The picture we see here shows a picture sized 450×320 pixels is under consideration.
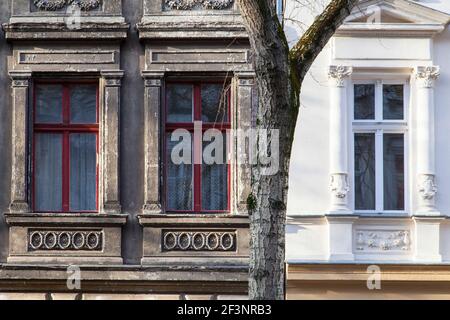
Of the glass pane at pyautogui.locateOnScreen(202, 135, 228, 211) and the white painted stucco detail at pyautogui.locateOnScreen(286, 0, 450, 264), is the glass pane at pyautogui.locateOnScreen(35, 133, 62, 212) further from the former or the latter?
the white painted stucco detail at pyautogui.locateOnScreen(286, 0, 450, 264)

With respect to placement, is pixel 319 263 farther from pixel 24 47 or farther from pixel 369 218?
pixel 24 47

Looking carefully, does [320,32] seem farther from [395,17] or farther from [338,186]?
[395,17]

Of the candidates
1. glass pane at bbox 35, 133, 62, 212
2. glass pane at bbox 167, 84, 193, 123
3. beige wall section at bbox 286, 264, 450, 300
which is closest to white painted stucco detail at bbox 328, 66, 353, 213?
beige wall section at bbox 286, 264, 450, 300

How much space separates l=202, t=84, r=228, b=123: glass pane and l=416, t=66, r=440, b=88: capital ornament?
9.64 ft

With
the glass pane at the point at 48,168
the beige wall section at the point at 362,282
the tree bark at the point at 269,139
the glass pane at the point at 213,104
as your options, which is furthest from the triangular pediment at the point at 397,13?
the tree bark at the point at 269,139

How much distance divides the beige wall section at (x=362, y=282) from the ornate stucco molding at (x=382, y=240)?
336 mm

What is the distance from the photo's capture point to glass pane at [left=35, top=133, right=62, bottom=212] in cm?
2116

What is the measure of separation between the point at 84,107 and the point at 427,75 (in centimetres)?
520

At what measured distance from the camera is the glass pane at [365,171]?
68.1 ft

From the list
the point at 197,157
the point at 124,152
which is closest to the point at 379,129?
the point at 197,157

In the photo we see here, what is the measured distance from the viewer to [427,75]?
67.6 feet

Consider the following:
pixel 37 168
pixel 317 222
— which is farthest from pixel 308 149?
pixel 37 168

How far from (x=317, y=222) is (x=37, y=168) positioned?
433 centimetres

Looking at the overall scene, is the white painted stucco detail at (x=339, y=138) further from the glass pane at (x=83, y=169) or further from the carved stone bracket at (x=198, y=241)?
the glass pane at (x=83, y=169)
